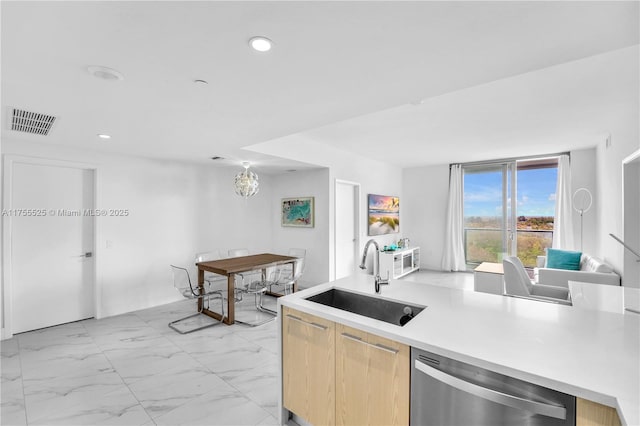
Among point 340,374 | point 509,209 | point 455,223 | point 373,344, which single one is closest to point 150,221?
point 340,374

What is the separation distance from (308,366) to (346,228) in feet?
13.1

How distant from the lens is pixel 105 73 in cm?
179

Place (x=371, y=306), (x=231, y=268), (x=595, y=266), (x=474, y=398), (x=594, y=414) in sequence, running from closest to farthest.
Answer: (x=594, y=414)
(x=474, y=398)
(x=371, y=306)
(x=595, y=266)
(x=231, y=268)

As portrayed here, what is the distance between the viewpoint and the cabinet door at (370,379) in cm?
134

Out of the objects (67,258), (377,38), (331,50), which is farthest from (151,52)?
(67,258)

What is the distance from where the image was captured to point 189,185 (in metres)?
4.88

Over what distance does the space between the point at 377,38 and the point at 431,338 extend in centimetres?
144

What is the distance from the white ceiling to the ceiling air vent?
0.38 ft

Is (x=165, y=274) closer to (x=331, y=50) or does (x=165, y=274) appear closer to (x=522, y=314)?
(x=331, y=50)

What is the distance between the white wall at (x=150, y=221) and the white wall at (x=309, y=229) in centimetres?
83

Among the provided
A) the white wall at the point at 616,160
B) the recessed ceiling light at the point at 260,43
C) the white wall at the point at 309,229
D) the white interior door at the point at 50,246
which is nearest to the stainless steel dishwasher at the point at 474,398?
the recessed ceiling light at the point at 260,43

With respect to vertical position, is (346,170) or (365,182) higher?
(346,170)

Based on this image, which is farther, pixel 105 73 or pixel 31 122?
pixel 31 122

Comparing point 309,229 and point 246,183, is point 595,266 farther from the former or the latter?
point 246,183
